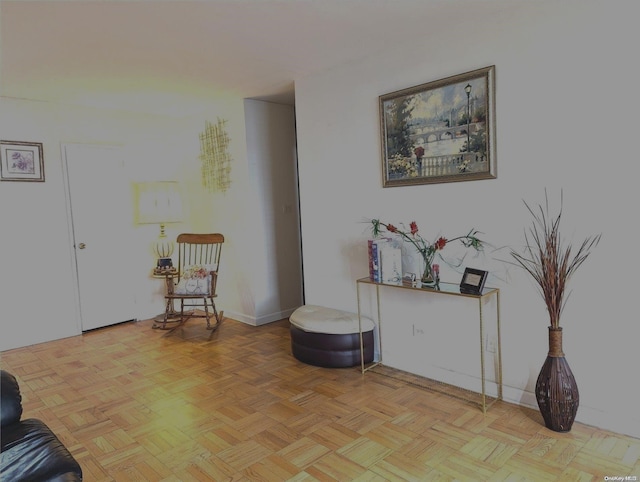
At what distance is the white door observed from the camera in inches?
175

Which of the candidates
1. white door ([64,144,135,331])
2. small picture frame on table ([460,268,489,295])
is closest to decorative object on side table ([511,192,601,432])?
small picture frame on table ([460,268,489,295])

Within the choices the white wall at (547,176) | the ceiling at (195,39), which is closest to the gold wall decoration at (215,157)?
the ceiling at (195,39)

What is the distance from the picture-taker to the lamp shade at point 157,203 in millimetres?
4582

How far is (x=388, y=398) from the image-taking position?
Answer: 110 inches

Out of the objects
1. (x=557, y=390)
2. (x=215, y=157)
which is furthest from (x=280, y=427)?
(x=215, y=157)

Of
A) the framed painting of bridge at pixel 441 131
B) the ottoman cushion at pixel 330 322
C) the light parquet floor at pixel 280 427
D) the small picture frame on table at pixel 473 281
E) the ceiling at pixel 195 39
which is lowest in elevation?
the light parquet floor at pixel 280 427

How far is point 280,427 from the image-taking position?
2467mm

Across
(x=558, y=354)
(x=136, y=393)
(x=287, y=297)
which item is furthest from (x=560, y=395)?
(x=287, y=297)

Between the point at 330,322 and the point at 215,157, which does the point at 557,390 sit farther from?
the point at 215,157

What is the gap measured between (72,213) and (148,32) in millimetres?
2518

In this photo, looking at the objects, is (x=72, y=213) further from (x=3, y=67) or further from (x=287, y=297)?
(x=287, y=297)

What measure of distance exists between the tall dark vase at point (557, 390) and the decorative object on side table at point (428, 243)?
696mm

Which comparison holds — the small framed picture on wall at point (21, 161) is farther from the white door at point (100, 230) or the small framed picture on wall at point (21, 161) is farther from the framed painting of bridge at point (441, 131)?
the framed painting of bridge at point (441, 131)

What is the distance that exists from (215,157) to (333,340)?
2.63 metres
